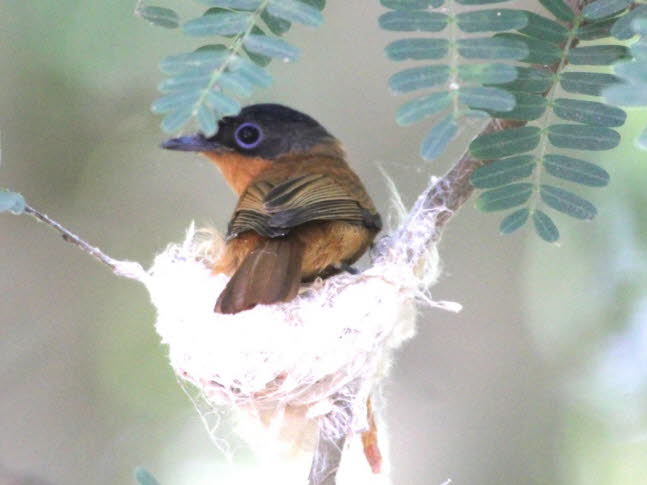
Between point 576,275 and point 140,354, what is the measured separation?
7.59 feet

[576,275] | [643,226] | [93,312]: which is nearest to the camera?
[643,226]

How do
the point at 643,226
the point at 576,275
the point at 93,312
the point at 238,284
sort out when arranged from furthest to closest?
the point at 93,312 → the point at 576,275 → the point at 643,226 → the point at 238,284

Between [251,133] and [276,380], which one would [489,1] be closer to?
[276,380]

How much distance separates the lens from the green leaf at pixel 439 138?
2480 millimetres

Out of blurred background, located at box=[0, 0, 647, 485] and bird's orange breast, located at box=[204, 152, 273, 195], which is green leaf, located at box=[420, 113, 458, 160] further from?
blurred background, located at box=[0, 0, 647, 485]

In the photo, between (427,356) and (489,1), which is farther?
(427,356)

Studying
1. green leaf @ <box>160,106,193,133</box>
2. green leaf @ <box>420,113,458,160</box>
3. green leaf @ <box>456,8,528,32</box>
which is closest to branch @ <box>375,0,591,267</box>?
green leaf @ <box>456,8,528,32</box>

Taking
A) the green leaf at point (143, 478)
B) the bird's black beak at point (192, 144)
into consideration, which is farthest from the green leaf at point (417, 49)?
the bird's black beak at point (192, 144)

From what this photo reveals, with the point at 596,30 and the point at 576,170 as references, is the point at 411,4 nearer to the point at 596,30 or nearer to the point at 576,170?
the point at 596,30

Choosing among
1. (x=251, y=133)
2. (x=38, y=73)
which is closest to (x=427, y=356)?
(x=251, y=133)

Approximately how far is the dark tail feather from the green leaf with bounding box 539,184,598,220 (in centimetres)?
90

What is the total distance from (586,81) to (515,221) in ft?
1.64

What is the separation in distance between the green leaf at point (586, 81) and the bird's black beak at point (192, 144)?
1.57 m

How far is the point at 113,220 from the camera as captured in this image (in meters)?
5.86
